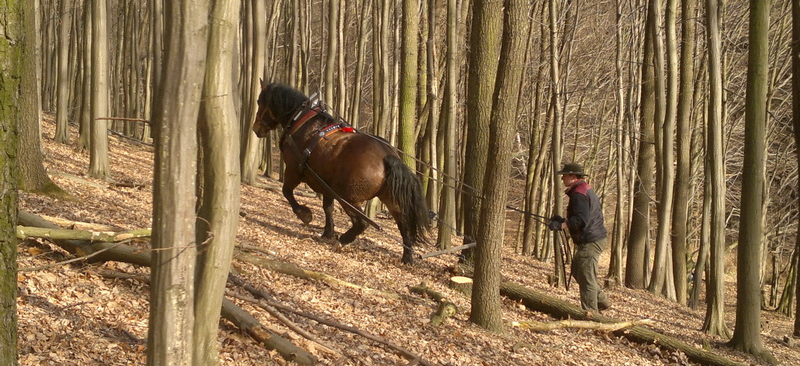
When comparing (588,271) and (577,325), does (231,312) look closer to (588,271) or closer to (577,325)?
(577,325)

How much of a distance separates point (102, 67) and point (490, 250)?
25.3 feet

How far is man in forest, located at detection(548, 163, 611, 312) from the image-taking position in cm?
935

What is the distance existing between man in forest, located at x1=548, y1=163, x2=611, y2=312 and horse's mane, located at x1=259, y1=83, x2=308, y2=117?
3.82 meters

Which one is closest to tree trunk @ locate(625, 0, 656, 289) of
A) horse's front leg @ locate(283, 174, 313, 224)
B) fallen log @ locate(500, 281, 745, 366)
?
fallen log @ locate(500, 281, 745, 366)

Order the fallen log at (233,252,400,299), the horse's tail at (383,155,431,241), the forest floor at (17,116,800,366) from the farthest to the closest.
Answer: the horse's tail at (383,155,431,241) < the fallen log at (233,252,400,299) < the forest floor at (17,116,800,366)

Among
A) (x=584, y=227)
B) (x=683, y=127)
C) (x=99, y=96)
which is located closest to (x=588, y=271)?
(x=584, y=227)

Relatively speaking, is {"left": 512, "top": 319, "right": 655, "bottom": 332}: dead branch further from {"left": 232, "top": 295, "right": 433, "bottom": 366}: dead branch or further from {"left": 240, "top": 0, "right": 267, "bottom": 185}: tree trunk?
{"left": 240, "top": 0, "right": 267, "bottom": 185}: tree trunk

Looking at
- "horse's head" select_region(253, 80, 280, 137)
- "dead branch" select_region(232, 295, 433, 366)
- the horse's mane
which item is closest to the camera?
"dead branch" select_region(232, 295, 433, 366)

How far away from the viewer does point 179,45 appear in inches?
133

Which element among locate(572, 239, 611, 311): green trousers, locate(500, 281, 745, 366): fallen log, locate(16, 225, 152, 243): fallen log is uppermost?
locate(16, 225, 152, 243): fallen log

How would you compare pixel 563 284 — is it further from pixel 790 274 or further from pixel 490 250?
pixel 790 274

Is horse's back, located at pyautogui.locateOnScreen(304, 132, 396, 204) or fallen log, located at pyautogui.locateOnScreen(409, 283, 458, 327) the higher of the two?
horse's back, located at pyautogui.locateOnScreen(304, 132, 396, 204)

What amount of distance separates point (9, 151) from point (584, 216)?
7.65 m

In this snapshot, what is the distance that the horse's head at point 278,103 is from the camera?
10.3m
